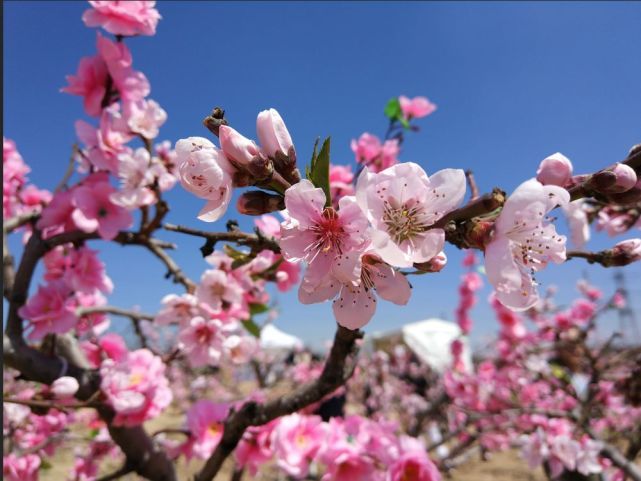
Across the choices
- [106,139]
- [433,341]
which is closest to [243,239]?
[106,139]

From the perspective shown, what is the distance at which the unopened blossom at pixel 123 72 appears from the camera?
1493 millimetres

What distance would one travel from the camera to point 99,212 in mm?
1531

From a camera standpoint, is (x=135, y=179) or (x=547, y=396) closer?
(x=135, y=179)

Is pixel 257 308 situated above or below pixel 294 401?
above

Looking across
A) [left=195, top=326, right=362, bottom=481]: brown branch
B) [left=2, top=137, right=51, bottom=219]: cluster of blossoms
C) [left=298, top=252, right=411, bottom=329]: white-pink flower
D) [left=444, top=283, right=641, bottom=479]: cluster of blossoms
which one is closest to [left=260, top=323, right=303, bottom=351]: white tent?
[left=444, top=283, right=641, bottom=479]: cluster of blossoms

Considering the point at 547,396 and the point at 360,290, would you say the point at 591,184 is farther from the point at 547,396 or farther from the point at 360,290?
the point at 547,396

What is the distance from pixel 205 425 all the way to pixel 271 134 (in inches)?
51.3

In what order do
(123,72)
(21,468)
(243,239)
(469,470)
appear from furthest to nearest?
(469,470)
(21,468)
(123,72)
(243,239)

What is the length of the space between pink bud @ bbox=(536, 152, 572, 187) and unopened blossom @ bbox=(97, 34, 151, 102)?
4.81ft

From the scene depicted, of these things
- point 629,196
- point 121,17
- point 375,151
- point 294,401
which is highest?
point 375,151

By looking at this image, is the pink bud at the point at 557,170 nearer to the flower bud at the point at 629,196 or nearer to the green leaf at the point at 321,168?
the flower bud at the point at 629,196

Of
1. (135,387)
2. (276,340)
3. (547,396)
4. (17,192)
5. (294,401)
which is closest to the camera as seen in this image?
(294,401)

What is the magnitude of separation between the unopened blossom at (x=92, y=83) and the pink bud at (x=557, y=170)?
1556 mm

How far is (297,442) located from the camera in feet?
4.74
